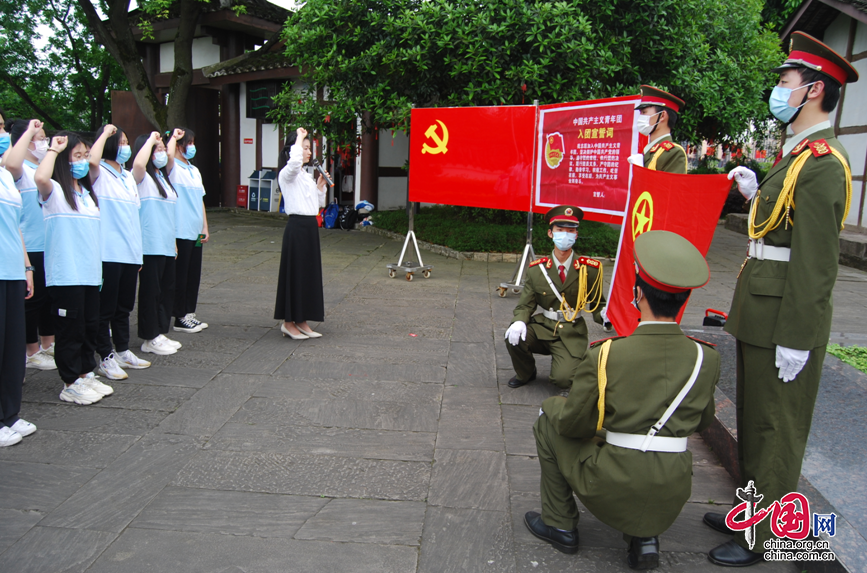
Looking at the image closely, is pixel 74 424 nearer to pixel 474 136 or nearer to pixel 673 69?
pixel 474 136

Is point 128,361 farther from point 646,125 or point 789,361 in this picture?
point 789,361

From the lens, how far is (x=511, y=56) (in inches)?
386

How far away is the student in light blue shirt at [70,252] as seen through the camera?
13.5 feet

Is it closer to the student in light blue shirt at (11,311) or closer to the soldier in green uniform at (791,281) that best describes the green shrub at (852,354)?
the soldier in green uniform at (791,281)

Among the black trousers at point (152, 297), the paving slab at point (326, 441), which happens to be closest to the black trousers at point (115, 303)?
the black trousers at point (152, 297)

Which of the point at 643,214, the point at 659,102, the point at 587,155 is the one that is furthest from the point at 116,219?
the point at 587,155

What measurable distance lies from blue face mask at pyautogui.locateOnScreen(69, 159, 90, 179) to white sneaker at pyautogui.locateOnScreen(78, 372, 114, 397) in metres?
1.33

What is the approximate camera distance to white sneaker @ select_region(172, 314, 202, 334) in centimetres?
608

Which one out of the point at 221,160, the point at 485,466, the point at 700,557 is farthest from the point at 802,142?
the point at 221,160

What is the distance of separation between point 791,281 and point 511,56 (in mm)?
7832

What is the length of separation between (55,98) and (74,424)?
25.1m

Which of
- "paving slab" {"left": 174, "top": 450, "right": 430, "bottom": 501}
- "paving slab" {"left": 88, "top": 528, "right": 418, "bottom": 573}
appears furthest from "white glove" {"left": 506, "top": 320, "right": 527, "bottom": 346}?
"paving slab" {"left": 88, "top": 528, "right": 418, "bottom": 573}

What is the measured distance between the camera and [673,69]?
1016cm

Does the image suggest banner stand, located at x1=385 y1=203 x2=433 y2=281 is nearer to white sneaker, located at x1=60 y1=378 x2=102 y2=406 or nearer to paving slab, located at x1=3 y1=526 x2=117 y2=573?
white sneaker, located at x1=60 y1=378 x2=102 y2=406
